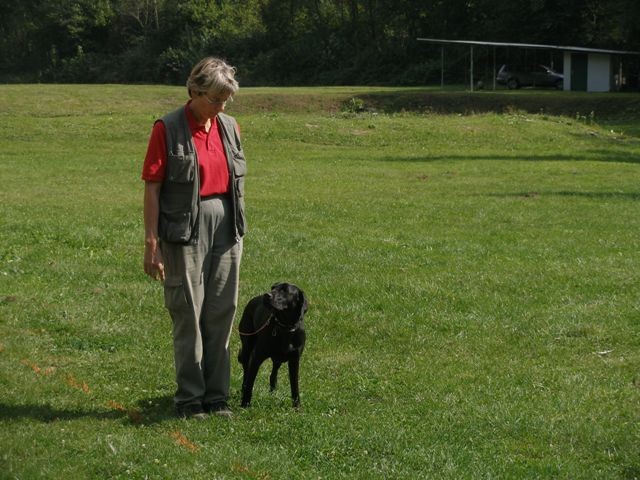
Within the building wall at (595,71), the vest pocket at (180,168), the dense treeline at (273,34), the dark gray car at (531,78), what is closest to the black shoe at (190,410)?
the vest pocket at (180,168)

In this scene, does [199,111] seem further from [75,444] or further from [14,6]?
[14,6]

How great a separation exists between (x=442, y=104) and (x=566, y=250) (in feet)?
97.1

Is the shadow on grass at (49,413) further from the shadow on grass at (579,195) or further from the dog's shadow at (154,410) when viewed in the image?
the shadow on grass at (579,195)

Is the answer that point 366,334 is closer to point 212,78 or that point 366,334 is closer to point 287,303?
point 287,303

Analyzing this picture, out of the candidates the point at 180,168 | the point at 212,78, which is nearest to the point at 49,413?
the point at 180,168

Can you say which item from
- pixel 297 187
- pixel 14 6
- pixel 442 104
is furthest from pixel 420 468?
pixel 14 6

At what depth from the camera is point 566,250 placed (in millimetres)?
13195

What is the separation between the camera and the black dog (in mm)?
6438

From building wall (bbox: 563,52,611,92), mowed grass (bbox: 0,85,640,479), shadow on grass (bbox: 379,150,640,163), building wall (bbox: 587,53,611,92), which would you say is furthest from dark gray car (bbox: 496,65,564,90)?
mowed grass (bbox: 0,85,640,479)

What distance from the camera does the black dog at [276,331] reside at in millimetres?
6438

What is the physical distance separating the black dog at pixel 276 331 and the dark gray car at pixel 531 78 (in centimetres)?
5047

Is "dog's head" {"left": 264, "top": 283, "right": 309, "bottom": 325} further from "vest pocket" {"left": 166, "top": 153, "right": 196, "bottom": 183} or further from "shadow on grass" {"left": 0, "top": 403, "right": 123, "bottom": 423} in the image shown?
"shadow on grass" {"left": 0, "top": 403, "right": 123, "bottom": 423}

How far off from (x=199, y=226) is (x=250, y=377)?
1.09 m

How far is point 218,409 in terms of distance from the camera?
6.74 metres
